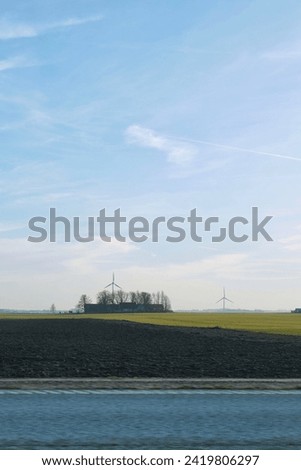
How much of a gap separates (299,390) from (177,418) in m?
4.34

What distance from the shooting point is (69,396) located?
479 inches

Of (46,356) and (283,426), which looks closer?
(283,426)

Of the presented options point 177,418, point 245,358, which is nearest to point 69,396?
point 177,418

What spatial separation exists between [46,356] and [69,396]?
48.0 feet

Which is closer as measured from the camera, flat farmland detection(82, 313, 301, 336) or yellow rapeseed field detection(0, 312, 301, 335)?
flat farmland detection(82, 313, 301, 336)

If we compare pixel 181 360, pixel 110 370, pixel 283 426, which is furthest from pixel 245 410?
pixel 181 360

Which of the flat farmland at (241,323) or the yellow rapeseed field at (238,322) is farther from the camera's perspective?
the yellow rapeseed field at (238,322)

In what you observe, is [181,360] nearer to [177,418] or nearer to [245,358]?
[245,358]

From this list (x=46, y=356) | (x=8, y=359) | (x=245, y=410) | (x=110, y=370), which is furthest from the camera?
(x=46, y=356)

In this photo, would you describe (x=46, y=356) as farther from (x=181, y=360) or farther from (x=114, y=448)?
(x=114, y=448)

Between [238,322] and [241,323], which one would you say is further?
[238,322]

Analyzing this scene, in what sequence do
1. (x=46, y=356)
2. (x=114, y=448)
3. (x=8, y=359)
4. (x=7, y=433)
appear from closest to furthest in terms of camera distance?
(x=114, y=448), (x=7, y=433), (x=8, y=359), (x=46, y=356)

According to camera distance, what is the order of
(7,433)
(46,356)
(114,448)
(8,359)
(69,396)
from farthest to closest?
(46,356)
(8,359)
(69,396)
(7,433)
(114,448)

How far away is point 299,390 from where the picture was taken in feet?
44.9
